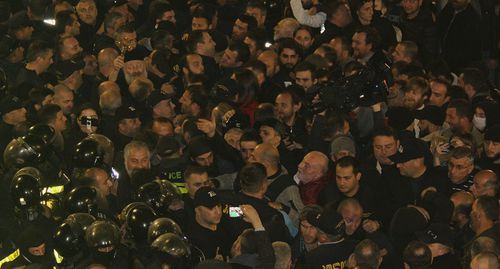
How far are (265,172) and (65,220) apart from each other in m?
1.95

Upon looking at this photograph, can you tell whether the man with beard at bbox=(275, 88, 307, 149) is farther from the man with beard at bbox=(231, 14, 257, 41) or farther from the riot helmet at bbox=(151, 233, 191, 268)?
the riot helmet at bbox=(151, 233, 191, 268)

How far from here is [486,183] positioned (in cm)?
1375

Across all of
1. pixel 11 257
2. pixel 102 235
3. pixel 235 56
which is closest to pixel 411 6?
pixel 235 56

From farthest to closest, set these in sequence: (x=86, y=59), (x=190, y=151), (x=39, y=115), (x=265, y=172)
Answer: (x=86, y=59)
(x=39, y=115)
(x=190, y=151)
(x=265, y=172)

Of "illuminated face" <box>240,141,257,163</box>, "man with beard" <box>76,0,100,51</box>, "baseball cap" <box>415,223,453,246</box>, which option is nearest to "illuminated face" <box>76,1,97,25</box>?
"man with beard" <box>76,0,100,51</box>

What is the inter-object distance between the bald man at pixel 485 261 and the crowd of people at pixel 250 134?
0.06 ft

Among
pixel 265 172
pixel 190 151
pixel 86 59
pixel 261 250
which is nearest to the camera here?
pixel 261 250

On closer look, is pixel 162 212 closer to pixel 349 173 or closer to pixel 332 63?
pixel 349 173

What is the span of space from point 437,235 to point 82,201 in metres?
3.41

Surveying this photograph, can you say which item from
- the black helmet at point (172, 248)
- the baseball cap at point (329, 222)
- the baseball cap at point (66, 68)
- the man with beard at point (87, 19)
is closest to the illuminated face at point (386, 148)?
the baseball cap at point (329, 222)

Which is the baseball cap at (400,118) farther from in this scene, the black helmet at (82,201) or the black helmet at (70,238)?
the black helmet at (70,238)

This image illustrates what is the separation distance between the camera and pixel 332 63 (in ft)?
54.0

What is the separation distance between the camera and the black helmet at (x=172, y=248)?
12289mm

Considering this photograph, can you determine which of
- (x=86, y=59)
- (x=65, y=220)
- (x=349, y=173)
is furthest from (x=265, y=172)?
(x=86, y=59)
